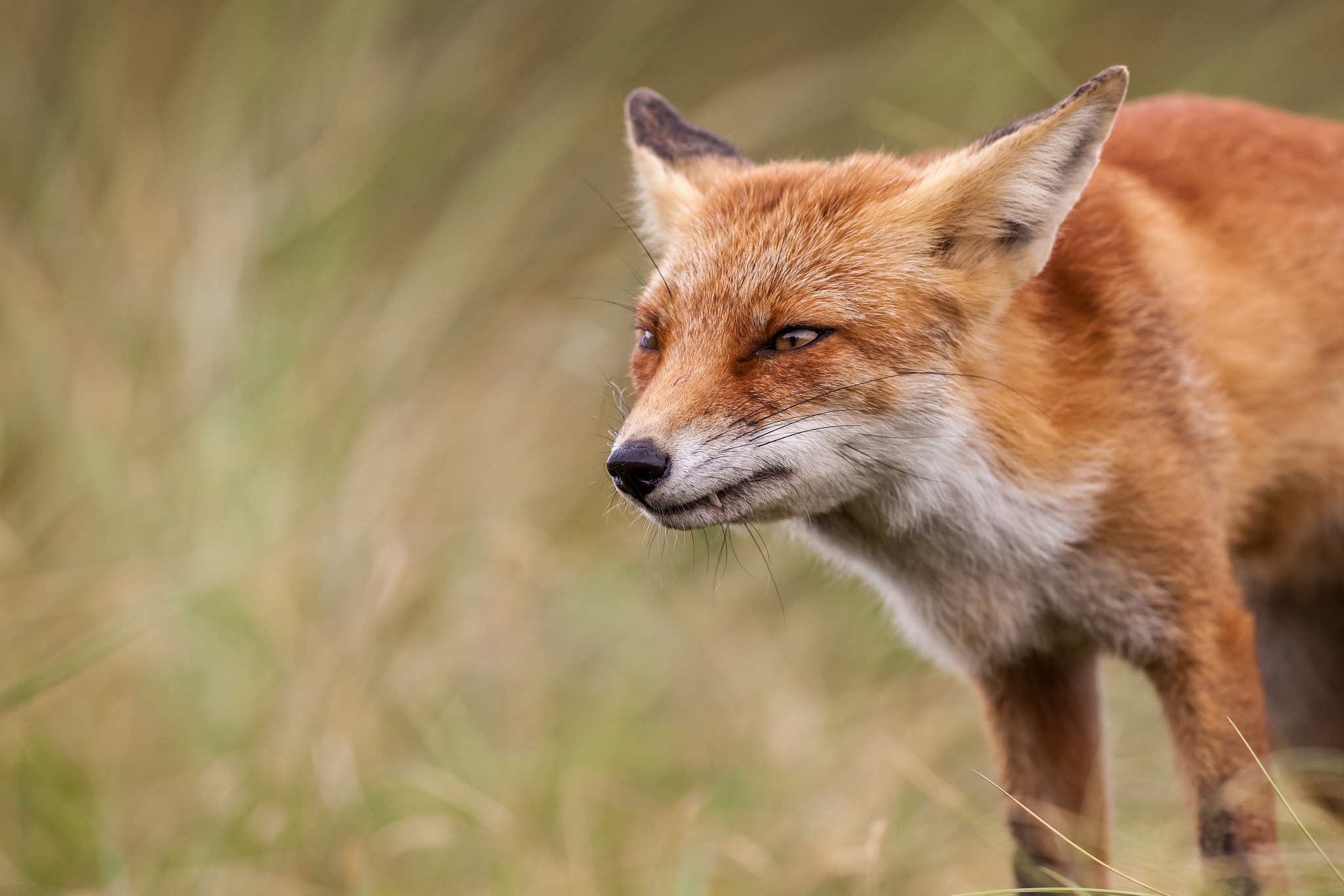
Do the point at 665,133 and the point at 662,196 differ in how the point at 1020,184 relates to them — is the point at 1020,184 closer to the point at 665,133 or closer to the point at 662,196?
the point at 662,196

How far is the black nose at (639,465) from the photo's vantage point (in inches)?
101

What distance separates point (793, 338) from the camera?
286 cm

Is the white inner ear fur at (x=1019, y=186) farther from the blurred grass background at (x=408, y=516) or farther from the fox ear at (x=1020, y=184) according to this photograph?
the blurred grass background at (x=408, y=516)

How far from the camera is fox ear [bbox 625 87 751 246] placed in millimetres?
3373

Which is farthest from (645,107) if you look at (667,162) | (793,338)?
(793,338)

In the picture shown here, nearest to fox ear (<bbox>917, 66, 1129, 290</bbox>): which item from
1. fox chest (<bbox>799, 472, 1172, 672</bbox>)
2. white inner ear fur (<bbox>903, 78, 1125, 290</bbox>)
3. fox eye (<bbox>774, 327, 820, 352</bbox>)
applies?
white inner ear fur (<bbox>903, 78, 1125, 290</bbox>)

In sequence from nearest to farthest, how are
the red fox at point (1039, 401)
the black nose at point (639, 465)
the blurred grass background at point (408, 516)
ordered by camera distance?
the black nose at point (639, 465)
the red fox at point (1039, 401)
the blurred grass background at point (408, 516)

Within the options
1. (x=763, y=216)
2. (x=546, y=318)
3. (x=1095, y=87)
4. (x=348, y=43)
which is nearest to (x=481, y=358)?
(x=546, y=318)

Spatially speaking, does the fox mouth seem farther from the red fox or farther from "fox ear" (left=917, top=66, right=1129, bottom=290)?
"fox ear" (left=917, top=66, right=1129, bottom=290)

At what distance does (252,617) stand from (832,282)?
9.60ft

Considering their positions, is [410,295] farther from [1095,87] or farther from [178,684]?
[1095,87]

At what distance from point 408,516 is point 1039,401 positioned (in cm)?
376

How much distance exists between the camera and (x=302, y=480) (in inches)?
216

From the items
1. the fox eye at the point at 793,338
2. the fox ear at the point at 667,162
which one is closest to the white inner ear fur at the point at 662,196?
the fox ear at the point at 667,162
